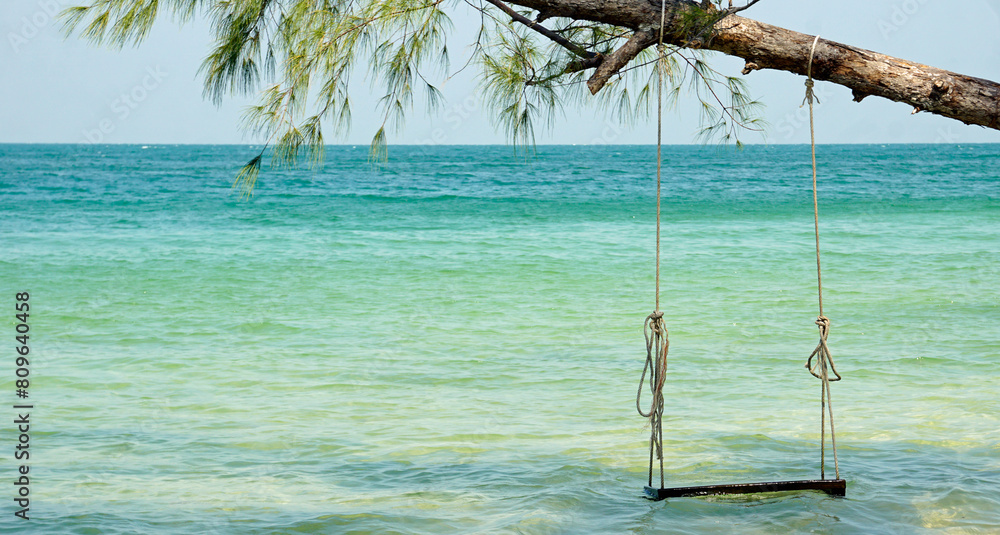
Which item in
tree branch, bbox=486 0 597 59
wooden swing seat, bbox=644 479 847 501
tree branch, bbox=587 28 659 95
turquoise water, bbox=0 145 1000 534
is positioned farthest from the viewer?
turquoise water, bbox=0 145 1000 534

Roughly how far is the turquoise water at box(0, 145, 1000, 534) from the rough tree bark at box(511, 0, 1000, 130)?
5.32 ft

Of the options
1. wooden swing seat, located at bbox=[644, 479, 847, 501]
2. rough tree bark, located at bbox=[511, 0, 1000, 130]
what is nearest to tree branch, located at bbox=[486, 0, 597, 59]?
rough tree bark, located at bbox=[511, 0, 1000, 130]

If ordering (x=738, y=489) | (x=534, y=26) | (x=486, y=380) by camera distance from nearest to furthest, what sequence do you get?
1. (x=534, y=26)
2. (x=738, y=489)
3. (x=486, y=380)

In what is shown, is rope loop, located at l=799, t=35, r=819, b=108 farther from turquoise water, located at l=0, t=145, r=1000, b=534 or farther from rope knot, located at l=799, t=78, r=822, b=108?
turquoise water, located at l=0, t=145, r=1000, b=534

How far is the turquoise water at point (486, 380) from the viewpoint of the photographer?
3.45 meters

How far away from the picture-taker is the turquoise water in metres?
3.45

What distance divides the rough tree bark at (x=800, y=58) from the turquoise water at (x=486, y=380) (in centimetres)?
162

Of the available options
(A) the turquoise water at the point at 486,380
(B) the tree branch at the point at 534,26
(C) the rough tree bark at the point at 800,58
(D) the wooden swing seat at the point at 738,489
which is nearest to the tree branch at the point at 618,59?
(C) the rough tree bark at the point at 800,58

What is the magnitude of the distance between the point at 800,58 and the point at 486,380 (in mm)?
3565

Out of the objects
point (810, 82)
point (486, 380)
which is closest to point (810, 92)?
point (810, 82)

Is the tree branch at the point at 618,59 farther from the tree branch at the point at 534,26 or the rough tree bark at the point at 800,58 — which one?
the tree branch at the point at 534,26

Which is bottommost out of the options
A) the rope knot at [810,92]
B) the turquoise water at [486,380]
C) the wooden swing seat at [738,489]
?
the turquoise water at [486,380]

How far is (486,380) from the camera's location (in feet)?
18.4

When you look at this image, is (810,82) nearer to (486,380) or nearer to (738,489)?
(738,489)
